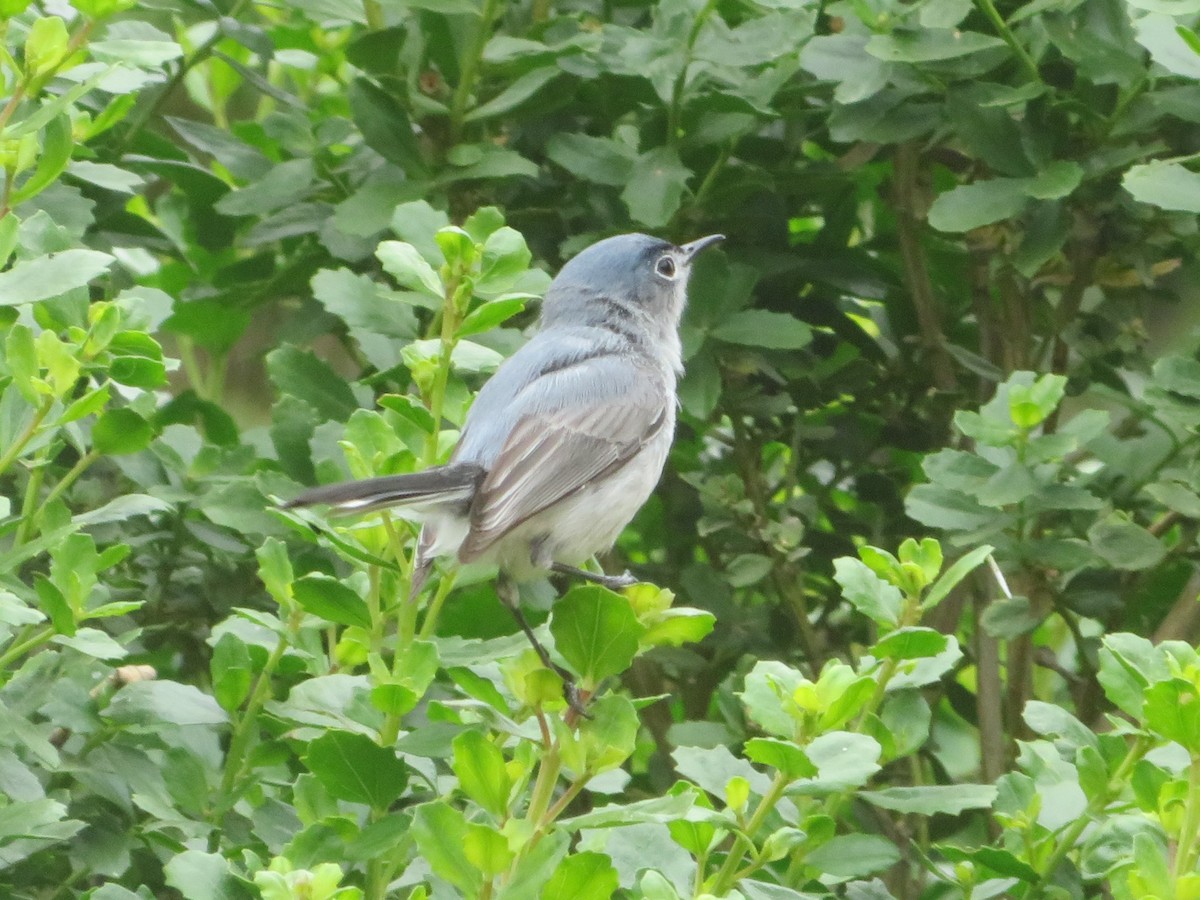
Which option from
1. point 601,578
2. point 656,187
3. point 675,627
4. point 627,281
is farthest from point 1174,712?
point 627,281

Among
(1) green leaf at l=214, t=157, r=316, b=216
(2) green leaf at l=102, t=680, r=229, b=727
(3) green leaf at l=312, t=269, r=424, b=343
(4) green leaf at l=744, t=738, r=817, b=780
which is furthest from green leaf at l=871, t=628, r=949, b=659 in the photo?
(1) green leaf at l=214, t=157, r=316, b=216

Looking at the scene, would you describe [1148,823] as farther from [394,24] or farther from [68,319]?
[394,24]

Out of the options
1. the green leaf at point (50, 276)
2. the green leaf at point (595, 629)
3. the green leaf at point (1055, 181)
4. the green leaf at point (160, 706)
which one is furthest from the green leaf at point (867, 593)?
the green leaf at point (1055, 181)

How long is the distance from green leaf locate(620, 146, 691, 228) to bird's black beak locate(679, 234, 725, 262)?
13 centimetres

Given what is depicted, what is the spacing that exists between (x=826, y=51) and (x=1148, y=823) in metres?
1.35

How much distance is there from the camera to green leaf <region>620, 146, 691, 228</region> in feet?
8.09

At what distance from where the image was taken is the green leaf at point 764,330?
2568mm

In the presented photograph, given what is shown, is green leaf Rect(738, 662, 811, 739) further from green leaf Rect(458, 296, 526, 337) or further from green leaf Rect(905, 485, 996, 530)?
green leaf Rect(905, 485, 996, 530)

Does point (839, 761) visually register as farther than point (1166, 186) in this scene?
No

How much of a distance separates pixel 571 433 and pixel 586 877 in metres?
1.25

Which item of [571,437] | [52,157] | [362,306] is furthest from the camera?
[571,437]

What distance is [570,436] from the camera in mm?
2578

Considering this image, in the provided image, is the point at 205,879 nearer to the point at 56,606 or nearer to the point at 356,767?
the point at 356,767

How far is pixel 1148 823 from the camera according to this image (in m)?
1.55
